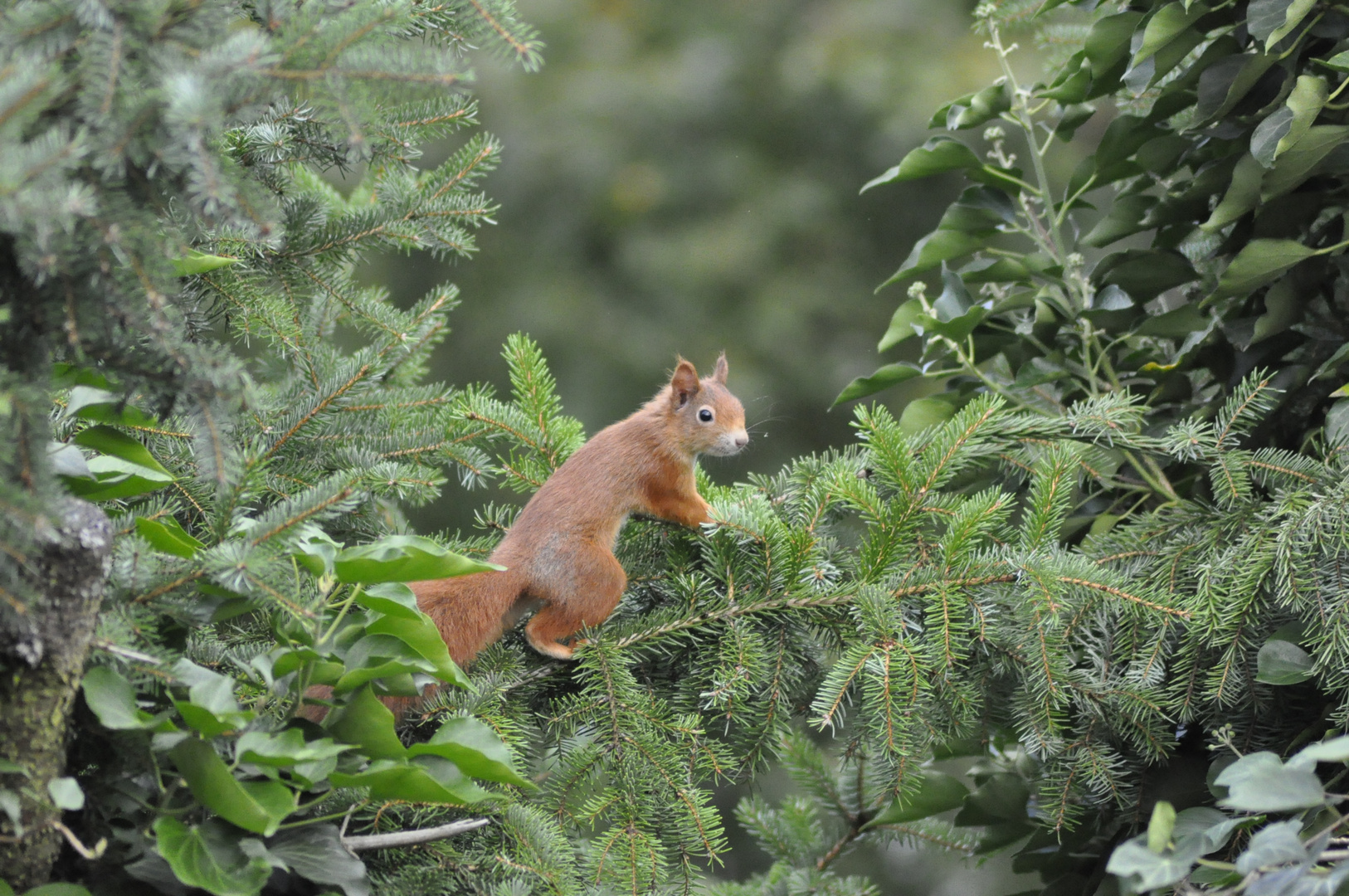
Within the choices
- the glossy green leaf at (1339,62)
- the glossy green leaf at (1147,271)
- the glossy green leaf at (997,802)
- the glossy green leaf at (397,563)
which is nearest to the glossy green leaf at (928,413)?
the glossy green leaf at (1147,271)

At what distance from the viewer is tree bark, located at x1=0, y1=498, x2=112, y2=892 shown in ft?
2.22

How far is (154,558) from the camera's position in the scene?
823mm

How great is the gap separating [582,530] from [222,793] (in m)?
0.70

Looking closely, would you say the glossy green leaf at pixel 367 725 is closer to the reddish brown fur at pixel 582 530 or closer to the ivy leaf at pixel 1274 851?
the reddish brown fur at pixel 582 530

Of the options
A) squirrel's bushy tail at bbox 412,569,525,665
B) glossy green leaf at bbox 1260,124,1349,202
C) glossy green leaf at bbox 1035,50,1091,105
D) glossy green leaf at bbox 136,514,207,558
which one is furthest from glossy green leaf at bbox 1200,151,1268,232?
glossy green leaf at bbox 136,514,207,558

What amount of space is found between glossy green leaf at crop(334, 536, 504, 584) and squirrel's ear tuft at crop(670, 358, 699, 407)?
898 mm

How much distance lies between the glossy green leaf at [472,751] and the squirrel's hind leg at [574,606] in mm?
403

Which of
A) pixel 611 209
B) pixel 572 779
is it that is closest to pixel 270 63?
pixel 572 779

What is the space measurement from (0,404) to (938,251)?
1.23 m

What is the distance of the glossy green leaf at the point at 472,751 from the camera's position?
829 millimetres

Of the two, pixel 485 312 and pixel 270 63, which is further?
pixel 485 312

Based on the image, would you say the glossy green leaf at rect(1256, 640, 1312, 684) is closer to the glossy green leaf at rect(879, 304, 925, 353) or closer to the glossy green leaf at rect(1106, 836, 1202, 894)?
the glossy green leaf at rect(1106, 836, 1202, 894)

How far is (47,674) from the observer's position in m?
0.69

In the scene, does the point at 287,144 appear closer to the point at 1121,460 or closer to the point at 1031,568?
the point at 1031,568
